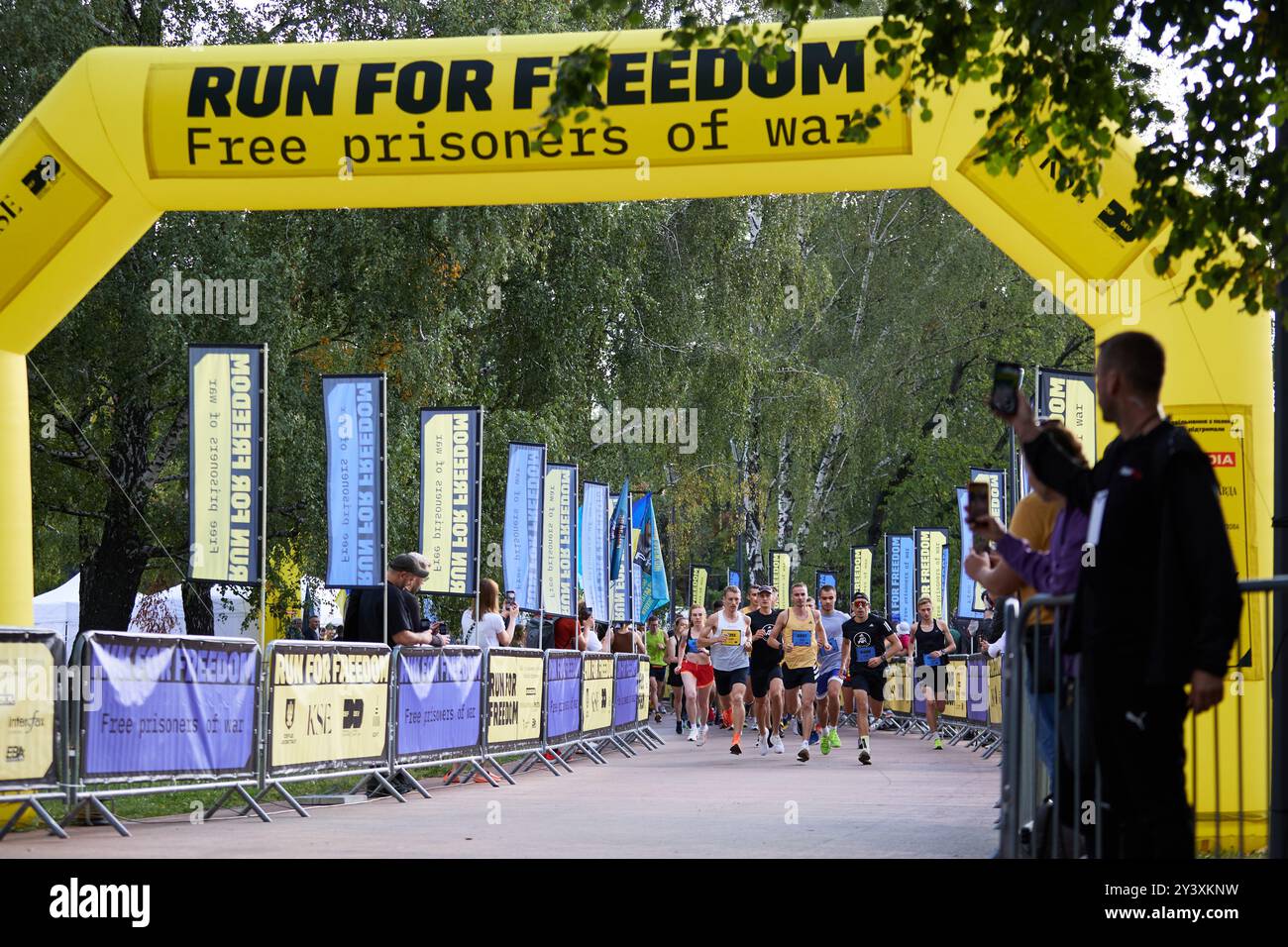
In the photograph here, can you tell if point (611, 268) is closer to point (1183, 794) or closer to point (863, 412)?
point (863, 412)

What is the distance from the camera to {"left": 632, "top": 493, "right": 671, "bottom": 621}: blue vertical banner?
33.6 meters

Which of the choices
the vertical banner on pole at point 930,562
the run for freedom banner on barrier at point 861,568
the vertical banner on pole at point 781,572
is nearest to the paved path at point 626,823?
the vertical banner on pole at point 930,562

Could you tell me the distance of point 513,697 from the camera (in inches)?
619

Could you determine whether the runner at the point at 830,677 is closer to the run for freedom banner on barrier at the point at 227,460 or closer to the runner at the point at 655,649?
the run for freedom banner on barrier at the point at 227,460

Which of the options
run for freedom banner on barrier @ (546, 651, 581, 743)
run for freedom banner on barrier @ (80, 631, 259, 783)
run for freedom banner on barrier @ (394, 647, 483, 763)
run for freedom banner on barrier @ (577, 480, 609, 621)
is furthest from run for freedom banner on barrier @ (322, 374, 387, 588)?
run for freedom banner on barrier @ (577, 480, 609, 621)

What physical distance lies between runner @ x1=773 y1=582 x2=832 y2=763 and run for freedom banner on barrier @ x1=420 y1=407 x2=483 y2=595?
483 centimetres

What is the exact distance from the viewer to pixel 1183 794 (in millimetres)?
5062

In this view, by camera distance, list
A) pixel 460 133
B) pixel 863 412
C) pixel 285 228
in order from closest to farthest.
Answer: pixel 460 133 < pixel 285 228 < pixel 863 412

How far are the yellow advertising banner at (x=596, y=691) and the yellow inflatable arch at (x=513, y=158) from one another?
909cm

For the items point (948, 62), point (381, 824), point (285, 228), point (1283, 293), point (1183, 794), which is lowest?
point (381, 824)

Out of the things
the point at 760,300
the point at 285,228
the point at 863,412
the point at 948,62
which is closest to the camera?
the point at 948,62

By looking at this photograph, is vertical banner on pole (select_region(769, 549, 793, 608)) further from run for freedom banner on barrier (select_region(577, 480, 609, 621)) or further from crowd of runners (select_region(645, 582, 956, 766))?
crowd of runners (select_region(645, 582, 956, 766))

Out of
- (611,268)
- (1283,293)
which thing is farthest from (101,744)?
(611,268)

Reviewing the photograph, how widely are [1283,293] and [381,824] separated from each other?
6443mm
